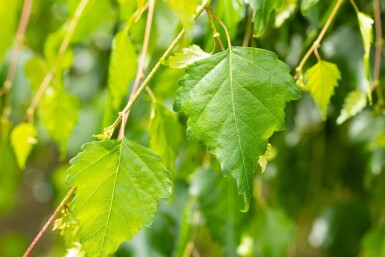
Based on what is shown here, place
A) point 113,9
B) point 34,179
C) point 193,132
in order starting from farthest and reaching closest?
point 34,179 < point 113,9 < point 193,132

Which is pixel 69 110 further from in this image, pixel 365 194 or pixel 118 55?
pixel 365 194

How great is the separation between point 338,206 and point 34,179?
120cm

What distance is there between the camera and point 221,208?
0.73m

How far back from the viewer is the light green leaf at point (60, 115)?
72 cm

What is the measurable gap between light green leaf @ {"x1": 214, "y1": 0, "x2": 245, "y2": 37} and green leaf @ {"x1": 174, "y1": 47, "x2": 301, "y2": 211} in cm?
10

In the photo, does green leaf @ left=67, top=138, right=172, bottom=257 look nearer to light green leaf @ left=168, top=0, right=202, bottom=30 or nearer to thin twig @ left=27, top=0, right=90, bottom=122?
light green leaf @ left=168, top=0, right=202, bottom=30

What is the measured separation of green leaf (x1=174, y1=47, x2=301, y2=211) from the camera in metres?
0.43

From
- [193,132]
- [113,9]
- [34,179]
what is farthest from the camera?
[34,179]

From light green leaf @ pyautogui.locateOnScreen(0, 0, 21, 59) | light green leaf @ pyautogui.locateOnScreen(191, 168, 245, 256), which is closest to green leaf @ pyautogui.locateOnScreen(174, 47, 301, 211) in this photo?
light green leaf @ pyautogui.locateOnScreen(191, 168, 245, 256)

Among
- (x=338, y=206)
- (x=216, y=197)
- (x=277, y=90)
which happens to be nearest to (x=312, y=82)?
(x=277, y=90)

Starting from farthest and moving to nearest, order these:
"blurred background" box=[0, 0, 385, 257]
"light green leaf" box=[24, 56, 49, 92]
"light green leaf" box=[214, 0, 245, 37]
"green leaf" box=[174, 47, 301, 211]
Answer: "light green leaf" box=[24, 56, 49, 92]
"blurred background" box=[0, 0, 385, 257]
"light green leaf" box=[214, 0, 245, 37]
"green leaf" box=[174, 47, 301, 211]

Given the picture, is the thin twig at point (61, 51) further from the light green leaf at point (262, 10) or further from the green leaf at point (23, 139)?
the light green leaf at point (262, 10)

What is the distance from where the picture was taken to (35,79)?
841 mm

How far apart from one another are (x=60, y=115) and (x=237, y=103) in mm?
344
